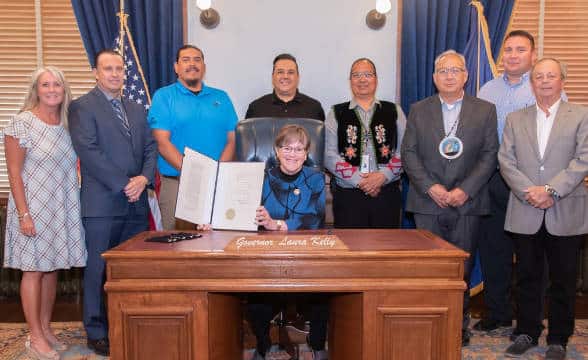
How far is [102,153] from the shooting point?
3047 mm

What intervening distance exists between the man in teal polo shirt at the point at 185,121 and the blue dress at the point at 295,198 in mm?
922

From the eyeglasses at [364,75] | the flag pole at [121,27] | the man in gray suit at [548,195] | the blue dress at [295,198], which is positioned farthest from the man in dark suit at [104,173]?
the man in gray suit at [548,195]

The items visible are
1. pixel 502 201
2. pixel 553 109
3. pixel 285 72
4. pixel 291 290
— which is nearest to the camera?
pixel 291 290

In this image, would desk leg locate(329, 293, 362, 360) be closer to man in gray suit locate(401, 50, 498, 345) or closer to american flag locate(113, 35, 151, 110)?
man in gray suit locate(401, 50, 498, 345)

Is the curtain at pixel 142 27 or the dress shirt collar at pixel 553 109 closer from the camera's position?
the dress shirt collar at pixel 553 109

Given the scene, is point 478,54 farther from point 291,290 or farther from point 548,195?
point 291,290

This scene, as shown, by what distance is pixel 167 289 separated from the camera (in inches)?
83.5

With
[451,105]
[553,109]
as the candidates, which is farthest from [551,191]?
[451,105]

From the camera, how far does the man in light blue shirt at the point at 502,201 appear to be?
11.1 feet

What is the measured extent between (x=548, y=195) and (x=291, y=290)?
5.35ft

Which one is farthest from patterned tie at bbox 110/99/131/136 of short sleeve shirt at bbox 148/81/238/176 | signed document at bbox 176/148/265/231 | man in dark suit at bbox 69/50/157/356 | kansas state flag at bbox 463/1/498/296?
kansas state flag at bbox 463/1/498/296

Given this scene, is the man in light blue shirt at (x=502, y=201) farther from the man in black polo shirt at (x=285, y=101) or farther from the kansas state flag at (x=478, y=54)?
the man in black polo shirt at (x=285, y=101)

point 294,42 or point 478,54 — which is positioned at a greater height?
point 294,42

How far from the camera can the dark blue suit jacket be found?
3.01m
